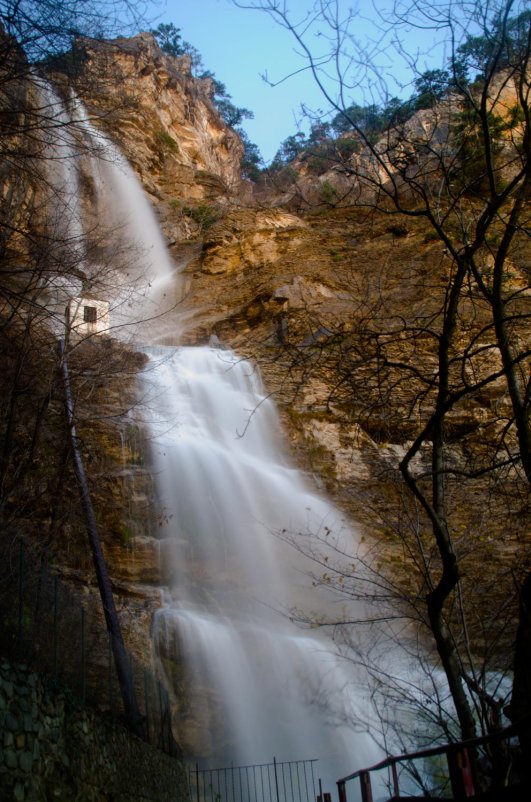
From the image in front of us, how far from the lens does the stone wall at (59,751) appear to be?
218 inches

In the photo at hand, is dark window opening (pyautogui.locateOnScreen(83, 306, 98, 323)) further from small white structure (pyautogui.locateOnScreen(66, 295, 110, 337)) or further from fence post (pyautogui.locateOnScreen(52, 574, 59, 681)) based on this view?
fence post (pyautogui.locateOnScreen(52, 574, 59, 681))

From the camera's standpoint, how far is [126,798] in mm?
7785

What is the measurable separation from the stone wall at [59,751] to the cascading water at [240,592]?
285 cm

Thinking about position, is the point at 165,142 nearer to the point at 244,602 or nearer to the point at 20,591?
the point at 244,602

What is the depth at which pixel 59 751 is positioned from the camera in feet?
20.9

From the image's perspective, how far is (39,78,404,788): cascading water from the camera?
11.5 m

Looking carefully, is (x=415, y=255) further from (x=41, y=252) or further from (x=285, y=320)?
(x=41, y=252)

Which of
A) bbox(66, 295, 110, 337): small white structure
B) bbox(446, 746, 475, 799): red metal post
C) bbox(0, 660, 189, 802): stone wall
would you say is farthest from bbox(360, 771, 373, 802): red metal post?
bbox(66, 295, 110, 337): small white structure

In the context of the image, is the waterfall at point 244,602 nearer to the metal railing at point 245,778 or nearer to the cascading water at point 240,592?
the cascading water at point 240,592

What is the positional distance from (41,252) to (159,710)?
25.4ft

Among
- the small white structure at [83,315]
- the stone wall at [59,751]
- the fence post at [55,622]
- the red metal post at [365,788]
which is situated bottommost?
the red metal post at [365,788]

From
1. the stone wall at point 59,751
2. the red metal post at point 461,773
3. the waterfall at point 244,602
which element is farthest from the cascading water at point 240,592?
the red metal post at point 461,773

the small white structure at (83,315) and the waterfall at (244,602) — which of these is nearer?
the small white structure at (83,315)

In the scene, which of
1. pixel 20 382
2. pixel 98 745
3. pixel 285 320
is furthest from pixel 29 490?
pixel 285 320
